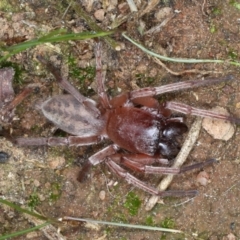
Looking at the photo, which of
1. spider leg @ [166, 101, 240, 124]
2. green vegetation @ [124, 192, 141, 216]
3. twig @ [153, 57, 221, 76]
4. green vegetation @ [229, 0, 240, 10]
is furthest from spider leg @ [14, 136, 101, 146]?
green vegetation @ [229, 0, 240, 10]

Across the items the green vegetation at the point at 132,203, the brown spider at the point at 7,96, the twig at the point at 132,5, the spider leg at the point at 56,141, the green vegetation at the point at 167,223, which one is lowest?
the green vegetation at the point at 167,223

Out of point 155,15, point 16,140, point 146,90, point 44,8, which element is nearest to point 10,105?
point 16,140

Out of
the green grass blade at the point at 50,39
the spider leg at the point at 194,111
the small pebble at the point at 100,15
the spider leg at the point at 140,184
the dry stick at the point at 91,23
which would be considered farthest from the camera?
the small pebble at the point at 100,15

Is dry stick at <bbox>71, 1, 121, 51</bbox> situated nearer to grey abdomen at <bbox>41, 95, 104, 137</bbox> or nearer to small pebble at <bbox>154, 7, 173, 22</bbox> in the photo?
small pebble at <bbox>154, 7, 173, 22</bbox>

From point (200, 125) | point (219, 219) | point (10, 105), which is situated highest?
point (10, 105)

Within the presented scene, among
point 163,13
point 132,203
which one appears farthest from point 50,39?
point 132,203

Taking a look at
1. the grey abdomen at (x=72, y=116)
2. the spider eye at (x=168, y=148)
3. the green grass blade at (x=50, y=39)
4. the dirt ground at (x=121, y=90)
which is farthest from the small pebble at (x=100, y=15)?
the spider eye at (x=168, y=148)

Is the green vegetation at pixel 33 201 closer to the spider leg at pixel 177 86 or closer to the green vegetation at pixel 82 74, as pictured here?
the green vegetation at pixel 82 74

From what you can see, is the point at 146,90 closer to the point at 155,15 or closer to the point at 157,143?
the point at 157,143
